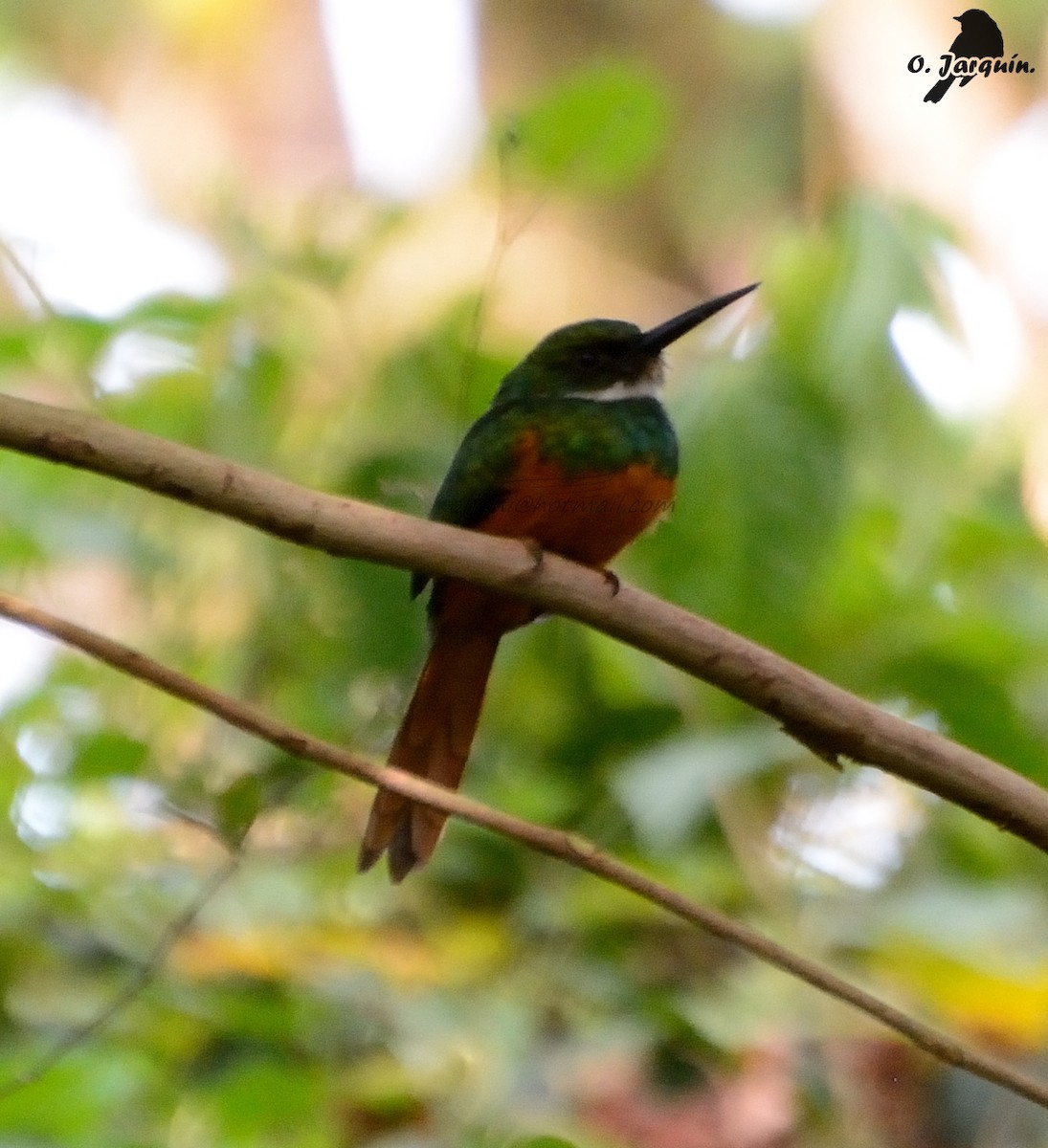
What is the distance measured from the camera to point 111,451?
3.77 ft

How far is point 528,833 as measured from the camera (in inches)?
53.3

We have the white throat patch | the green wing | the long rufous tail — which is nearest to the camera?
the long rufous tail

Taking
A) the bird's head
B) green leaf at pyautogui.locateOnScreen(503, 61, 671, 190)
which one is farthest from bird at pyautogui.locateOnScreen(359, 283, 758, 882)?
green leaf at pyautogui.locateOnScreen(503, 61, 671, 190)

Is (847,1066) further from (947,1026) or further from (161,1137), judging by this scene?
(161,1137)

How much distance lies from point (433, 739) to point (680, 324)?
2.27 feet

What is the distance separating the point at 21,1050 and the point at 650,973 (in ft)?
3.11

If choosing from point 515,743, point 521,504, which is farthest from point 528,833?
point 515,743

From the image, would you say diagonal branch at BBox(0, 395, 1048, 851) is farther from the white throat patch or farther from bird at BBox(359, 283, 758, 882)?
the white throat patch

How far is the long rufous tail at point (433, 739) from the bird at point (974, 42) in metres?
1.67

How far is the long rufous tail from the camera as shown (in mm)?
1701

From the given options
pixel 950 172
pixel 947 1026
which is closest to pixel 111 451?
pixel 947 1026

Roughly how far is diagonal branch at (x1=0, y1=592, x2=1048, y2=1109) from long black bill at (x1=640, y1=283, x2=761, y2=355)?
81cm

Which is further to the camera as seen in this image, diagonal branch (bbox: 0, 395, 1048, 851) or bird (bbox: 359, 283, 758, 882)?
bird (bbox: 359, 283, 758, 882)

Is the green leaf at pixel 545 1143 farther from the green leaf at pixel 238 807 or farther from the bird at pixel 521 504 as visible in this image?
the bird at pixel 521 504
